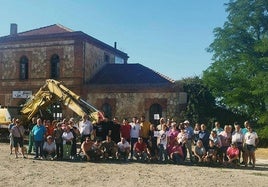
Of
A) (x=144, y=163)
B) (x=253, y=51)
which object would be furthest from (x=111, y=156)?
(x=253, y=51)

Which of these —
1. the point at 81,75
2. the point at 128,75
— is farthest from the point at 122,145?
the point at 128,75

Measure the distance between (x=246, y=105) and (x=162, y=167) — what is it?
14.3 meters

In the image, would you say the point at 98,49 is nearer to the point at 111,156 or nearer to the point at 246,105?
the point at 246,105

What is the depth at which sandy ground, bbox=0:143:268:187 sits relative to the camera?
11.4 metres

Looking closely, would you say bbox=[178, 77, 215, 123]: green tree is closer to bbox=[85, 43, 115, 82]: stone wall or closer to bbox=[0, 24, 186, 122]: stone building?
bbox=[0, 24, 186, 122]: stone building

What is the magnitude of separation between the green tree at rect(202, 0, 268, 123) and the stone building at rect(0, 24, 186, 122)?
3094 mm

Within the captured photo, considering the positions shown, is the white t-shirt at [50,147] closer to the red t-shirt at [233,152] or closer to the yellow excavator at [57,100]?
the yellow excavator at [57,100]

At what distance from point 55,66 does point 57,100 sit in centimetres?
1189

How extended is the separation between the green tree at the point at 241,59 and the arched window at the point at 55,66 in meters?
11.0

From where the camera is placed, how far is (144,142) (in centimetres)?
1673

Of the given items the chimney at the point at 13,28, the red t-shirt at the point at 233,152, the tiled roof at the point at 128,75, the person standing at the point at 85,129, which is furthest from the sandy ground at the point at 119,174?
the chimney at the point at 13,28

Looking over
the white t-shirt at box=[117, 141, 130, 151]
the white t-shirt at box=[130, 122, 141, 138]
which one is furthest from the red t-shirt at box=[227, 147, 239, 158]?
the white t-shirt at box=[117, 141, 130, 151]

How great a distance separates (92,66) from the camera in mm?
33781

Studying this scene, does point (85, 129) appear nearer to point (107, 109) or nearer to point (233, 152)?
point (233, 152)
